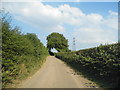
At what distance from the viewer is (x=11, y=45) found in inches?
233

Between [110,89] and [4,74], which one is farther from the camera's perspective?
[110,89]

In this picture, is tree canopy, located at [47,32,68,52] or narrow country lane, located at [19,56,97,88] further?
tree canopy, located at [47,32,68,52]

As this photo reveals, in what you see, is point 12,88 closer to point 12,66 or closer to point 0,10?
point 12,66

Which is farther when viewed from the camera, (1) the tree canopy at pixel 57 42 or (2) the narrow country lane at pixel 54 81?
(1) the tree canopy at pixel 57 42

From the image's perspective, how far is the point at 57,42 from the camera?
5919cm

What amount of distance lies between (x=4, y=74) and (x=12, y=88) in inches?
37.0

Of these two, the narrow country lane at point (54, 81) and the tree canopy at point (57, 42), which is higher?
the tree canopy at point (57, 42)

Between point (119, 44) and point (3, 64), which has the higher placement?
point (119, 44)

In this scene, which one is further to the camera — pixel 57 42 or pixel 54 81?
pixel 57 42

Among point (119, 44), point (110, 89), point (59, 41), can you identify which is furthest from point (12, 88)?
point (59, 41)

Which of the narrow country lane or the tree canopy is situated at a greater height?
the tree canopy

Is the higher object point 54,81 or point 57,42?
point 57,42

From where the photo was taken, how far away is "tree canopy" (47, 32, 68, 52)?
59.0 meters

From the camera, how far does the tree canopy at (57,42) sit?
59.0 meters
